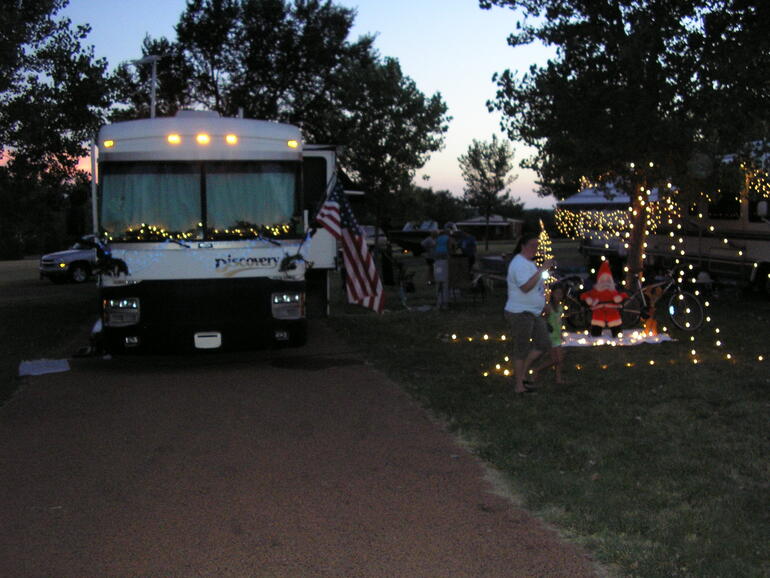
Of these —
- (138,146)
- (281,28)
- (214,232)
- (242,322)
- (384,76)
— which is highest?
(281,28)

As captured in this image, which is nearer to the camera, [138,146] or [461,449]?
[461,449]

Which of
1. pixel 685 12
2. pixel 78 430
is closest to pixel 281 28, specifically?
pixel 685 12

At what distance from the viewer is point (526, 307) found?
9.16 metres

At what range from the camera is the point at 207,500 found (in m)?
6.06

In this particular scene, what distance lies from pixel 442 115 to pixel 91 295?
14.7 meters

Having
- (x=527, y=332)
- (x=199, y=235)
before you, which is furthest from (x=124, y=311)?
(x=527, y=332)

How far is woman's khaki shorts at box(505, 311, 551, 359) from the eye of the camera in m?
9.20

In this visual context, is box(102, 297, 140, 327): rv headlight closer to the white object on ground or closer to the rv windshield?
the rv windshield

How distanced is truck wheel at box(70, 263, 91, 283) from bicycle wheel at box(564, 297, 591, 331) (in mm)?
21878

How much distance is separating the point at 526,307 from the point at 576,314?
19.7 feet

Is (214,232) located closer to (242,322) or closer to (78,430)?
(242,322)

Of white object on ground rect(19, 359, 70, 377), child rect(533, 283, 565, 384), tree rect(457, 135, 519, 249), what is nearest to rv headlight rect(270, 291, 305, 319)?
→ white object on ground rect(19, 359, 70, 377)

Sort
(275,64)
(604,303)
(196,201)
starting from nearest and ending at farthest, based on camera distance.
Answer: (196,201) → (604,303) → (275,64)

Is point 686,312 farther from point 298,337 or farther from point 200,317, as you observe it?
point 200,317
